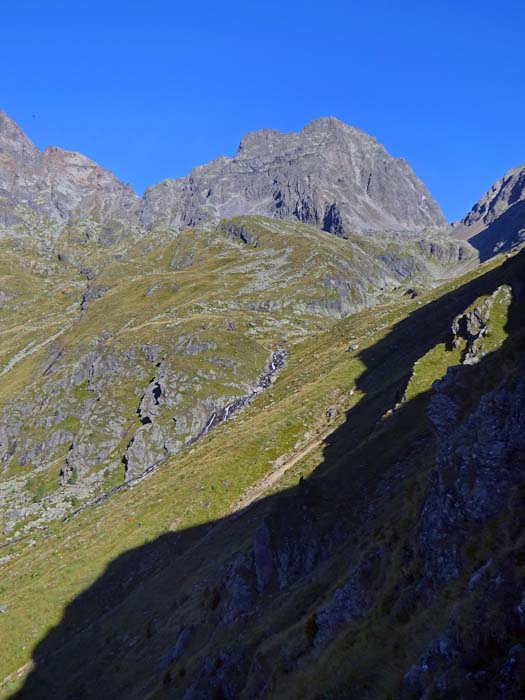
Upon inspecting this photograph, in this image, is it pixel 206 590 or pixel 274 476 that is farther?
pixel 274 476

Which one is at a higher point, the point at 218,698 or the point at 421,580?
the point at 421,580

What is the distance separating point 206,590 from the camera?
41938 mm

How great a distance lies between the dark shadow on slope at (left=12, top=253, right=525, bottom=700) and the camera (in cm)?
3441

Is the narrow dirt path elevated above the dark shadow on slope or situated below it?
above

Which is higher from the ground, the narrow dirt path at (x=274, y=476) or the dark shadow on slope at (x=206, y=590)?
the narrow dirt path at (x=274, y=476)

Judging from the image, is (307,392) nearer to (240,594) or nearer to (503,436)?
(240,594)

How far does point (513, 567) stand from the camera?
559 inches

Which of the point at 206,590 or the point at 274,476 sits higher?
the point at 274,476

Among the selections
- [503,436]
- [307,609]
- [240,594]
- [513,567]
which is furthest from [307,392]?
[513,567]

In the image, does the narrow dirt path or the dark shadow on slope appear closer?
the dark shadow on slope

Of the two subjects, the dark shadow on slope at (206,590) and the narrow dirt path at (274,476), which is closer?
the dark shadow on slope at (206,590)

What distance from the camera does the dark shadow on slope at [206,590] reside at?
1355 inches

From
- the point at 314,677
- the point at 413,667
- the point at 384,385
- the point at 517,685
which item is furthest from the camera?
the point at 384,385

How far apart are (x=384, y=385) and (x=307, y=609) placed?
49.5m
